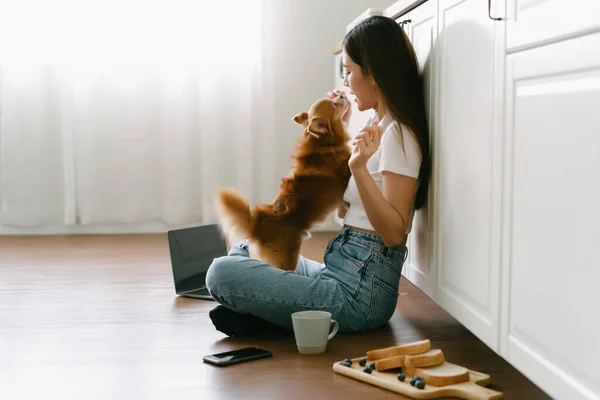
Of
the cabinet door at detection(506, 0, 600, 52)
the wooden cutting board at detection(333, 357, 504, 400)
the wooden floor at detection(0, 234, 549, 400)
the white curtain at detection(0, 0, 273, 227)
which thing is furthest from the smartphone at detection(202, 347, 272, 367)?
the white curtain at detection(0, 0, 273, 227)

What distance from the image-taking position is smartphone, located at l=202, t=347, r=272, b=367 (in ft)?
5.78

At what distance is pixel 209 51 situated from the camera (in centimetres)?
385

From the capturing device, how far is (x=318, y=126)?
7.34 feet

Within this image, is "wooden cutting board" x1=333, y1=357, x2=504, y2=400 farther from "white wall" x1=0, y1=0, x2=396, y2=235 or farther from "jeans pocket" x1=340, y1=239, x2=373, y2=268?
"white wall" x1=0, y1=0, x2=396, y2=235

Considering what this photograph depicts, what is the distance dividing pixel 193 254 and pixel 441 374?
49.7 inches

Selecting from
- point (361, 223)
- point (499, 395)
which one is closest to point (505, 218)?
point (499, 395)

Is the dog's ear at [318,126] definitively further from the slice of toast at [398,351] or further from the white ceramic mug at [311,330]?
the slice of toast at [398,351]

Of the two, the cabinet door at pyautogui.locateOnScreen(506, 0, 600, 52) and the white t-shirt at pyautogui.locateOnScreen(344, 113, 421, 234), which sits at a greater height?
the cabinet door at pyautogui.locateOnScreen(506, 0, 600, 52)

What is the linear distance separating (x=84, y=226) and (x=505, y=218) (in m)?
2.86

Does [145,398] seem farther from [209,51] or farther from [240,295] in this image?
[209,51]

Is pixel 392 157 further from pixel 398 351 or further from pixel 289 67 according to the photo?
pixel 289 67

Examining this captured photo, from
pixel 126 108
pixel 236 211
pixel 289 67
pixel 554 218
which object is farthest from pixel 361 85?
pixel 126 108

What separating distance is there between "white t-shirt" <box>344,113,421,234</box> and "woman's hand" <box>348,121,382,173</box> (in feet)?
0.11

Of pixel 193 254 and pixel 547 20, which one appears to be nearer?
pixel 547 20
